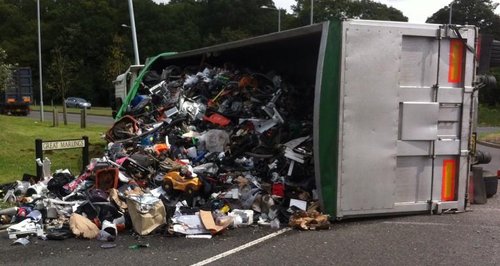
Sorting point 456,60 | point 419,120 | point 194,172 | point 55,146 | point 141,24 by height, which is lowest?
point 194,172

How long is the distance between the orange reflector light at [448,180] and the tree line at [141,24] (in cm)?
6010

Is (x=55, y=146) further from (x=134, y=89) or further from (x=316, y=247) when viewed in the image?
(x=316, y=247)

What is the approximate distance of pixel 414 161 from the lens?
260 inches

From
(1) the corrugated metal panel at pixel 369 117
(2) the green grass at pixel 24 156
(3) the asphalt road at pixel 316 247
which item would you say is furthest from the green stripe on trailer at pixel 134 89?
(1) the corrugated metal panel at pixel 369 117

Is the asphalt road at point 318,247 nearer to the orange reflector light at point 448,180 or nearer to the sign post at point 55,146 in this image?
the orange reflector light at point 448,180

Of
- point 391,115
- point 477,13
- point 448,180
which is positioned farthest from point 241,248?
point 477,13

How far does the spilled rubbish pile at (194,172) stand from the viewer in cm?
627

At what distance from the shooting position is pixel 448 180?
22.4 ft

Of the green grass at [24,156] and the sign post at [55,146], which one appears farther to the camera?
the green grass at [24,156]

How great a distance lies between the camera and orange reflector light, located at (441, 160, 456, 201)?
22.3 feet

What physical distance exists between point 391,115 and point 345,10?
2565 inches

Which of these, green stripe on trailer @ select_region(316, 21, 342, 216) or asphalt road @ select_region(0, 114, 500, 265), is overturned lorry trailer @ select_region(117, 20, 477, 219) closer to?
green stripe on trailer @ select_region(316, 21, 342, 216)

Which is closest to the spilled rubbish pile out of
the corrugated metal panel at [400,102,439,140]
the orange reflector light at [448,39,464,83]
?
the corrugated metal panel at [400,102,439,140]

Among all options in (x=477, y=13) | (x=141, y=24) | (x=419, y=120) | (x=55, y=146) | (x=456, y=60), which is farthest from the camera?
(x=141, y=24)
